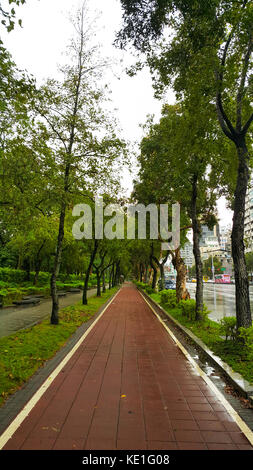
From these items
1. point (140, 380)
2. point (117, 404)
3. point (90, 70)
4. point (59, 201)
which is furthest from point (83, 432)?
point (90, 70)

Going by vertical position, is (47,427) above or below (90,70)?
below

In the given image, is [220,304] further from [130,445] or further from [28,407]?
[130,445]

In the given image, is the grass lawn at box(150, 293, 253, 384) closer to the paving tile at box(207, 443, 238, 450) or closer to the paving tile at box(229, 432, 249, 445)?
the paving tile at box(229, 432, 249, 445)

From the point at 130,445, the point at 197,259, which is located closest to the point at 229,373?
the point at 130,445

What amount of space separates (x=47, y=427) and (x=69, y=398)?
89 centimetres

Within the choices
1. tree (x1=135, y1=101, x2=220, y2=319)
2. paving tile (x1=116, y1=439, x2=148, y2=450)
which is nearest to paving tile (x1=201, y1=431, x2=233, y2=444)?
paving tile (x1=116, y1=439, x2=148, y2=450)

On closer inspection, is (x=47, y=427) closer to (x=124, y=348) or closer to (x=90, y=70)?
(x=124, y=348)

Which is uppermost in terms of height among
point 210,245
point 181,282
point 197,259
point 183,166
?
point 210,245

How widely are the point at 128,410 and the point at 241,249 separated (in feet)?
16.0

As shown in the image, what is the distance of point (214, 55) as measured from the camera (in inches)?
258

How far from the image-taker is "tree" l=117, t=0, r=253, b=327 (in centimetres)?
610

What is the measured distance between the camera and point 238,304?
6973 mm

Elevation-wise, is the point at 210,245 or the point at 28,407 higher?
the point at 210,245

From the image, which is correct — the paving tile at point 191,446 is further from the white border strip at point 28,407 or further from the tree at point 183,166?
the tree at point 183,166
